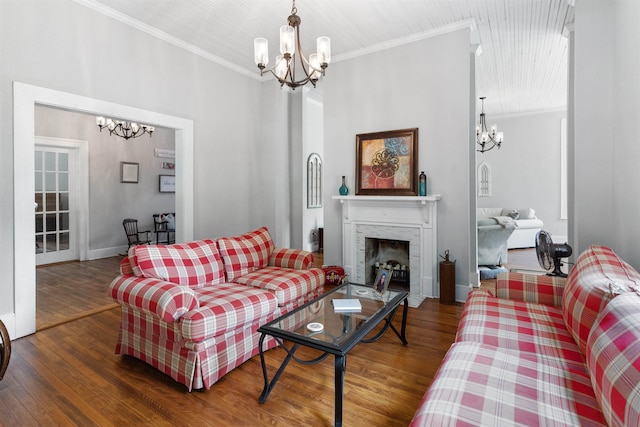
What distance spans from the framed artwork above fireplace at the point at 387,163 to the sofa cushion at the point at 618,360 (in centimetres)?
276

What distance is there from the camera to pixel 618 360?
1035 mm

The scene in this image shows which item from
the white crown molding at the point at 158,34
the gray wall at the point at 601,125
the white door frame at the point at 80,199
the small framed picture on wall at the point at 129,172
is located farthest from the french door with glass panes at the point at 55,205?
the gray wall at the point at 601,125

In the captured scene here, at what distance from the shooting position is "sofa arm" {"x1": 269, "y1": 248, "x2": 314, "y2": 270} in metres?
3.21

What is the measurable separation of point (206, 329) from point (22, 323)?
2073mm

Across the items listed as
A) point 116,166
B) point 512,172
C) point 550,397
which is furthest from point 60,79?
point 512,172

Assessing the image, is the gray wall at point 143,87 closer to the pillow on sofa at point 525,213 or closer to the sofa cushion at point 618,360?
the sofa cushion at point 618,360

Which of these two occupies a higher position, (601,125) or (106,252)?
(601,125)

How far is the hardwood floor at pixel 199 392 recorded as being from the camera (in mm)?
1764

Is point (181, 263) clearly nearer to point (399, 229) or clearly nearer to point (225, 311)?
point (225, 311)

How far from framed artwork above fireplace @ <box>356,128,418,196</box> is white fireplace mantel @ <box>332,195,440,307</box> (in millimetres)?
157

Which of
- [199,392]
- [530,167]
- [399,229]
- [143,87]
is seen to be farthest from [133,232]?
[530,167]

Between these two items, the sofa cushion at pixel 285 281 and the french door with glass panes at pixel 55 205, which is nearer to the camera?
the sofa cushion at pixel 285 281

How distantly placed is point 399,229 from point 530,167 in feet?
18.6

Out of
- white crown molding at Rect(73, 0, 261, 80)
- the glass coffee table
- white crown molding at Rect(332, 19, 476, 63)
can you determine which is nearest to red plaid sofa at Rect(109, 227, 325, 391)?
the glass coffee table
